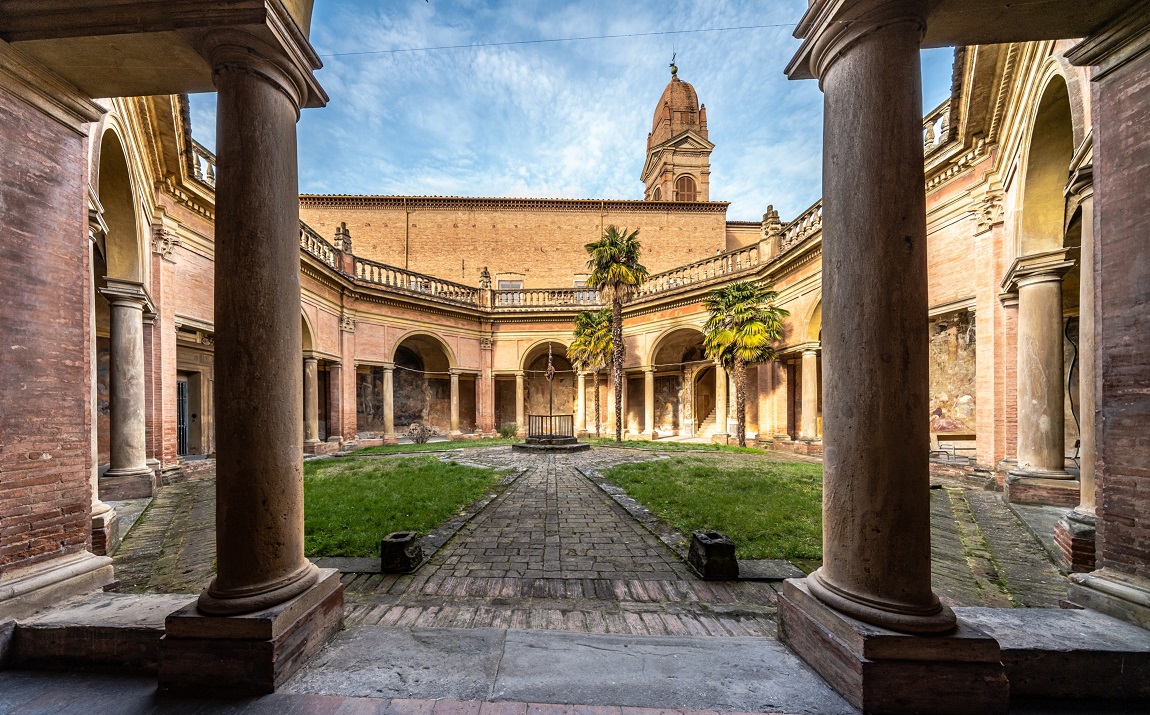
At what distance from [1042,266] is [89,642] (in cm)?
1094

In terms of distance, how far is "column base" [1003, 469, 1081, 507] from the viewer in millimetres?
6473

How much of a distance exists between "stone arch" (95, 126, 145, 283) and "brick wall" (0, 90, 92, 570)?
188 inches

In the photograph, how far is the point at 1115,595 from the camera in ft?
8.73

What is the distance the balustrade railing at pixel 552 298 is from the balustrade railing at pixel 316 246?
7610 millimetres

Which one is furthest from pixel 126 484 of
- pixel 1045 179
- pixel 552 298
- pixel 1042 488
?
pixel 552 298

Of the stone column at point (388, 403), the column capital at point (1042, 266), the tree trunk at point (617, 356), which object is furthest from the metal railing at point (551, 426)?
the column capital at point (1042, 266)

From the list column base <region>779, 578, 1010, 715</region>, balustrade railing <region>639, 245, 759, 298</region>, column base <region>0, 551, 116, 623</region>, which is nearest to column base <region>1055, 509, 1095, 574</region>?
column base <region>779, 578, 1010, 715</region>

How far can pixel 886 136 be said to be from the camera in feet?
7.72

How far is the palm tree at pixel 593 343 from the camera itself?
20.5m

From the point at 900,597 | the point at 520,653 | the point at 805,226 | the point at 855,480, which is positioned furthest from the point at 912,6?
the point at 805,226

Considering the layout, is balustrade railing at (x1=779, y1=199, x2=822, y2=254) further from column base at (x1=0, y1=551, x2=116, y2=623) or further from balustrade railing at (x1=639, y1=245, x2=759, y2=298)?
column base at (x1=0, y1=551, x2=116, y2=623)

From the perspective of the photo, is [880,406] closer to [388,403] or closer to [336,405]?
[336,405]

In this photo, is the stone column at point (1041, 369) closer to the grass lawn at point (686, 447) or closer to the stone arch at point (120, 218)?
the grass lawn at point (686, 447)

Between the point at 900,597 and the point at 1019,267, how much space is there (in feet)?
24.6
